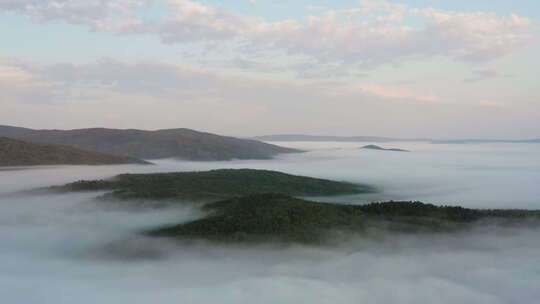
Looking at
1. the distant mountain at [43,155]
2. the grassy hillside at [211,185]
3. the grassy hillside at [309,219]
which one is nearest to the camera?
the grassy hillside at [309,219]

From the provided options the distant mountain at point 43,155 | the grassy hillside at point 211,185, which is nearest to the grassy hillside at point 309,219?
the grassy hillside at point 211,185

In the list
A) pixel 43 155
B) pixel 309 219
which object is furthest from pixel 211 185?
pixel 43 155

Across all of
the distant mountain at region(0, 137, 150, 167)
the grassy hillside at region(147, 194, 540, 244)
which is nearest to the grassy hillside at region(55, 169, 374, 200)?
the grassy hillside at region(147, 194, 540, 244)

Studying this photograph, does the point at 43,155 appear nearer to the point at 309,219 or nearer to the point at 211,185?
the point at 211,185

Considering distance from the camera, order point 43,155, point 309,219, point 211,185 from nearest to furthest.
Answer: point 309,219 < point 211,185 < point 43,155

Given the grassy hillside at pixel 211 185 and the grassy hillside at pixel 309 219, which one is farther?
the grassy hillside at pixel 211 185

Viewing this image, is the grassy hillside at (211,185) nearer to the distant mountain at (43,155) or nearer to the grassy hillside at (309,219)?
the grassy hillside at (309,219)

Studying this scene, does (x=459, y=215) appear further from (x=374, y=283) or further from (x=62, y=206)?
(x=62, y=206)
